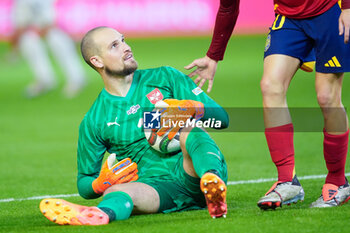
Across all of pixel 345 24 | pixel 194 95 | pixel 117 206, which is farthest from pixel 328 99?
pixel 117 206

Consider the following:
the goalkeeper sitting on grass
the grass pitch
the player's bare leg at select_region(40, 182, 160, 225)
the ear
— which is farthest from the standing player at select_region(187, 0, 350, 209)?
the ear

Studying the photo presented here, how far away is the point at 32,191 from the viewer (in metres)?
5.12

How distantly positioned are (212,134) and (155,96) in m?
4.32

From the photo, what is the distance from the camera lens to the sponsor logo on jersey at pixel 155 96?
3994 mm

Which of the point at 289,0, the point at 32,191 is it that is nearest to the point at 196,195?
the point at 289,0

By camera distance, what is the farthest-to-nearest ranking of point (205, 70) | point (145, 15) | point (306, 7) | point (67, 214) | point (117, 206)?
point (145, 15) → point (205, 70) → point (306, 7) → point (117, 206) → point (67, 214)

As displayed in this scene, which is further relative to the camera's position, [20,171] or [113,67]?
[20,171]

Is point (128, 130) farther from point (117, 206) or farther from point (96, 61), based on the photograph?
point (117, 206)

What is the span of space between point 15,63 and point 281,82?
44.1 ft

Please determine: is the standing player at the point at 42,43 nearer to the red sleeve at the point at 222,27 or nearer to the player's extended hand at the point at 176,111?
the red sleeve at the point at 222,27

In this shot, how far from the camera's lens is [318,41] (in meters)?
3.92

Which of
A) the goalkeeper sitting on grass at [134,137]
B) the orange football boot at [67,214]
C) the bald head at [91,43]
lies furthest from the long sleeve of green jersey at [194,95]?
the orange football boot at [67,214]

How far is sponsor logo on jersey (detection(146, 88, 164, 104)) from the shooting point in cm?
399

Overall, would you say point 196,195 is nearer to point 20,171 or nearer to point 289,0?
point 289,0
